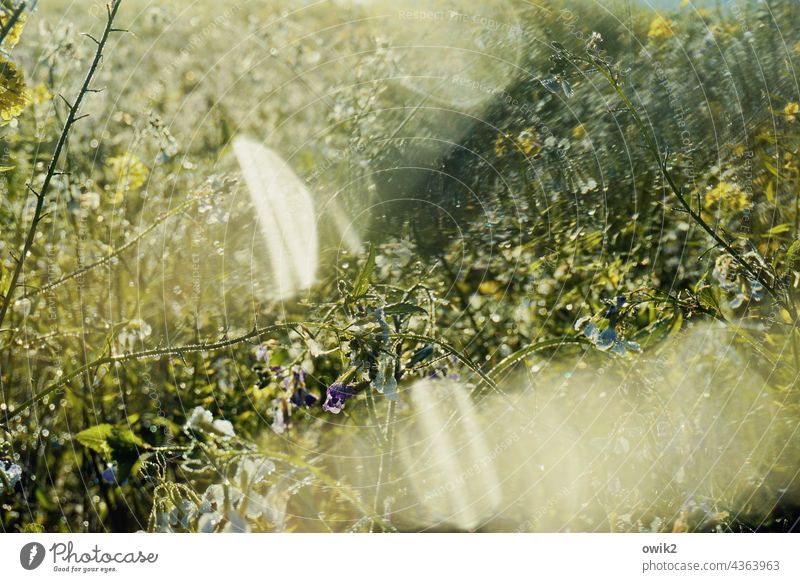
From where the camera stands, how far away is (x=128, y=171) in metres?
0.86

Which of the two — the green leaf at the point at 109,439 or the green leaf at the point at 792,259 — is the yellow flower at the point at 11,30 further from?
the green leaf at the point at 792,259

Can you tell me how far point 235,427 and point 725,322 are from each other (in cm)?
56

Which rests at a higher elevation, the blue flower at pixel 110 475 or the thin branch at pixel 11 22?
the thin branch at pixel 11 22

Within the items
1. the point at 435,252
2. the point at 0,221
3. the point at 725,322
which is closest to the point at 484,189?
the point at 435,252

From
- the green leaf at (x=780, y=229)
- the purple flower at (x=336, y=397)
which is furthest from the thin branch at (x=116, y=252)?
the green leaf at (x=780, y=229)

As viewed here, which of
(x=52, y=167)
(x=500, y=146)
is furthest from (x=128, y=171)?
(x=500, y=146)

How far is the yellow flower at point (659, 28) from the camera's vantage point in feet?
2.78

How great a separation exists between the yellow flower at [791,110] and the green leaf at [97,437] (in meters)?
0.83

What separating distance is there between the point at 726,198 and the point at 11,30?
31.2 inches

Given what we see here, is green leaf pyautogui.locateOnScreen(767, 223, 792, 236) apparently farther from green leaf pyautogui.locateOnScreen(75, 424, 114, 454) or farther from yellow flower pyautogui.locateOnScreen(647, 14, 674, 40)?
green leaf pyautogui.locateOnScreen(75, 424, 114, 454)

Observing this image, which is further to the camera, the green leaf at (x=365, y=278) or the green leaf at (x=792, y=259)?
the green leaf at (x=792, y=259)

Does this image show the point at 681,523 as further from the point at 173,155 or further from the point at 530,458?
the point at 173,155

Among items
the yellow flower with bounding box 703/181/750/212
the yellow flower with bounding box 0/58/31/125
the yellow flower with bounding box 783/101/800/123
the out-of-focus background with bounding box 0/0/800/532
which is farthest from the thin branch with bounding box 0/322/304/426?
the yellow flower with bounding box 783/101/800/123

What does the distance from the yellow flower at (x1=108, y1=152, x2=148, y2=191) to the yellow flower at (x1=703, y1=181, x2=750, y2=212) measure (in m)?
0.64
